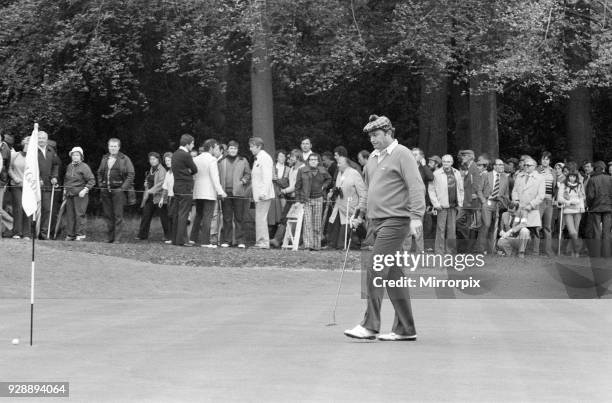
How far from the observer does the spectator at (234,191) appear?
83.4ft

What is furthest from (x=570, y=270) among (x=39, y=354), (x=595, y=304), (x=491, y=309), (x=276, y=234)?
(x=39, y=354)

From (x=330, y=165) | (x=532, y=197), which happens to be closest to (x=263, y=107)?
(x=330, y=165)

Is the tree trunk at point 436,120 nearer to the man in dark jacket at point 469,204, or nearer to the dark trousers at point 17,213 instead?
the man in dark jacket at point 469,204

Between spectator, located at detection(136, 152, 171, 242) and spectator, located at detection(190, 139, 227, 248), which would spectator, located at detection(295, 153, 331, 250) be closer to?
spectator, located at detection(190, 139, 227, 248)

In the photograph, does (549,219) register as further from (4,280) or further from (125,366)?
(125,366)

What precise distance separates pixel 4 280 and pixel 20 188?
4972 millimetres

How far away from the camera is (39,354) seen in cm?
1085

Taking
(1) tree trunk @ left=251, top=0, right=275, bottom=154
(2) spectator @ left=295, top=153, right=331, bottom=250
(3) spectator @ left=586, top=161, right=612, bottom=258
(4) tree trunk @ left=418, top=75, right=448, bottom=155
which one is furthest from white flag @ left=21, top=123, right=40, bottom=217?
(4) tree trunk @ left=418, top=75, right=448, bottom=155

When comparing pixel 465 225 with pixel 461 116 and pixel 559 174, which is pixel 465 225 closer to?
pixel 559 174

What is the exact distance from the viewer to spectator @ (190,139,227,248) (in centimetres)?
2467

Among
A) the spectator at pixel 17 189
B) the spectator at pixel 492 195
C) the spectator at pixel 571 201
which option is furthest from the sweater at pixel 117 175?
the spectator at pixel 571 201

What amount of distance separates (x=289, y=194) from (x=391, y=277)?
13.8 metres

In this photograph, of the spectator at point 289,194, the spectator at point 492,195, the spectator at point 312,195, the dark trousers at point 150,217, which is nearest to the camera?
the spectator at point 312,195

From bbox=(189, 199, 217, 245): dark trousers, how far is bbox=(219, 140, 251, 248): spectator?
0.43 metres
